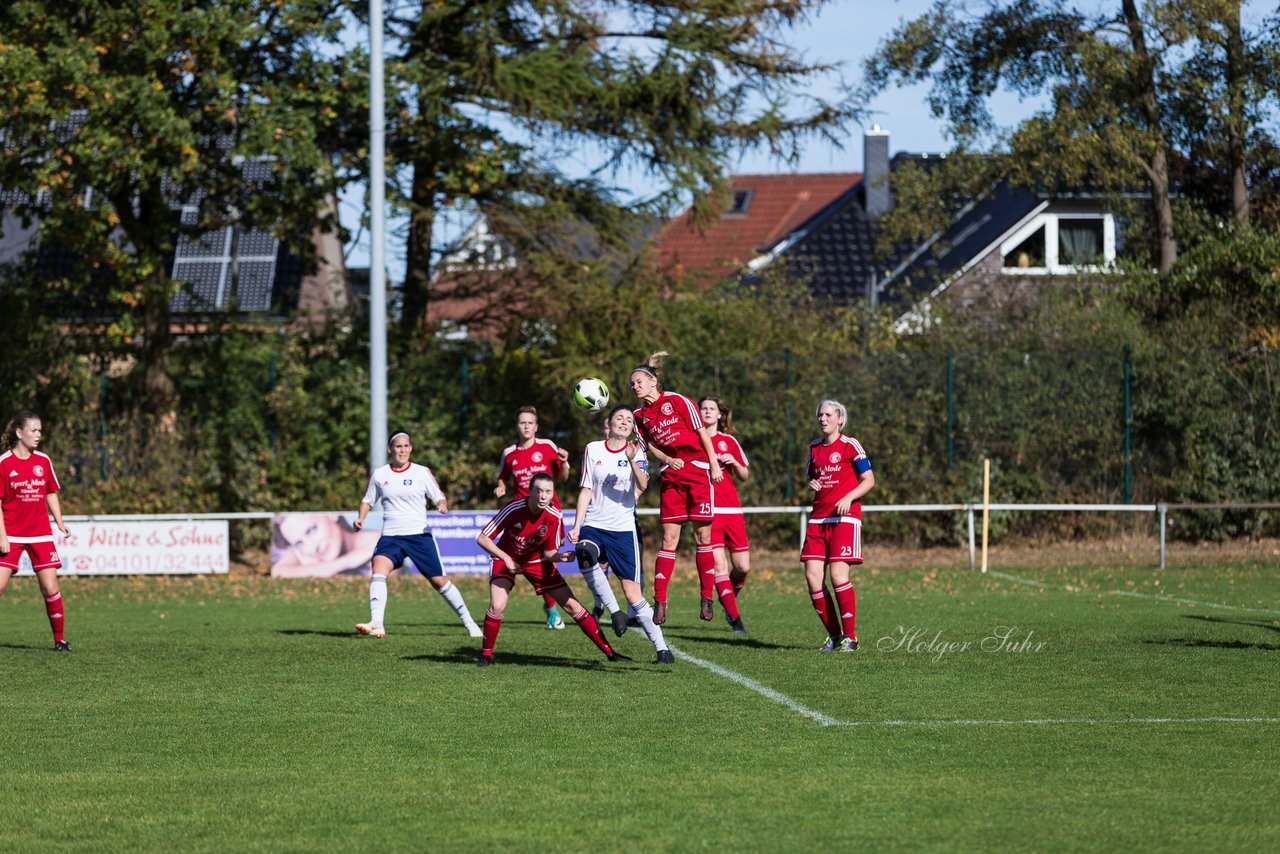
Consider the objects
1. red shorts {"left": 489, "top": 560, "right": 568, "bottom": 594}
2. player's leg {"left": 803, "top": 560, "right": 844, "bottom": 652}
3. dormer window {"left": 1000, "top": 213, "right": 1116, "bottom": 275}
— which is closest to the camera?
red shorts {"left": 489, "top": 560, "right": 568, "bottom": 594}

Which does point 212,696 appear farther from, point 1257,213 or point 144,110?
point 1257,213

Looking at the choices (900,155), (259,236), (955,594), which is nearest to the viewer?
(955,594)

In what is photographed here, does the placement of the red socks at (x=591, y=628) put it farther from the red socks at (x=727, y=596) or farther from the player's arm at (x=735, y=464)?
the player's arm at (x=735, y=464)

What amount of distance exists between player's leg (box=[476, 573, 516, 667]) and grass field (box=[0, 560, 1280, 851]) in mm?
298

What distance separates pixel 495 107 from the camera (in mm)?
24766

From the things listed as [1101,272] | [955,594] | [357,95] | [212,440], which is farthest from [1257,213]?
[212,440]

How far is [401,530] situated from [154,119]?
31.4 ft

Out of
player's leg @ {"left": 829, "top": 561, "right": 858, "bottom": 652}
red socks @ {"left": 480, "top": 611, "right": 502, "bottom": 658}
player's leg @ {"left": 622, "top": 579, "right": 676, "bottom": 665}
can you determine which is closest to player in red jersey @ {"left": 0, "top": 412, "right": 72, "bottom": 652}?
red socks @ {"left": 480, "top": 611, "right": 502, "bottom": 658}

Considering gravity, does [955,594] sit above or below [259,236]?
below

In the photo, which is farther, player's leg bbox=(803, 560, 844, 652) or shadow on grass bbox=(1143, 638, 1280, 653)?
shadow on grass bbox=(1143, 638, 1280, 653)

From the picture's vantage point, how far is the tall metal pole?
70.3 feet

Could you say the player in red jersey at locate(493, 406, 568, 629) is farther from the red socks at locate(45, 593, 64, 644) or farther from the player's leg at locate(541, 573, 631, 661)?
the red socks at locate(45, 593, 64, 644)

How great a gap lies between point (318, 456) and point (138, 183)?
4.64m

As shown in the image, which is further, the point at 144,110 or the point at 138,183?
the point at 138,183
